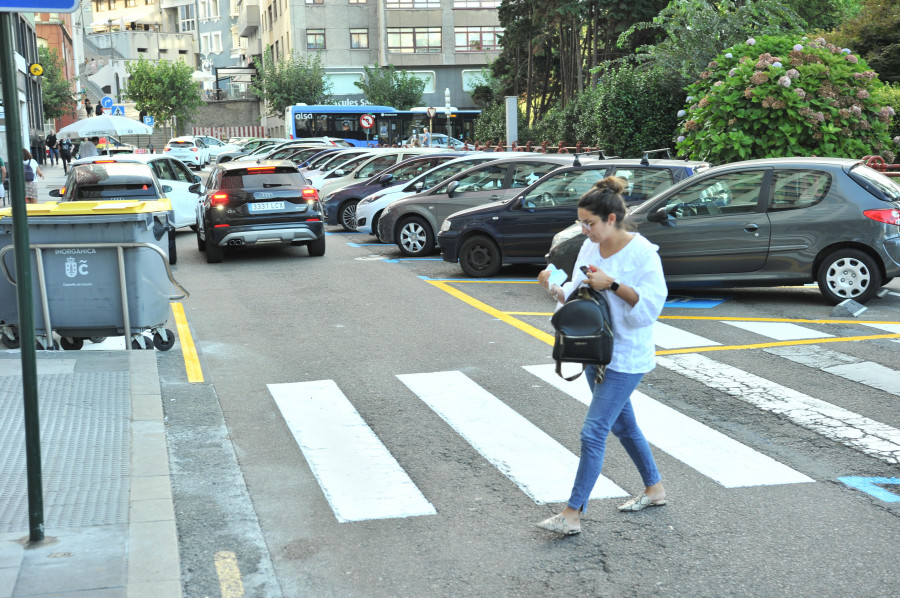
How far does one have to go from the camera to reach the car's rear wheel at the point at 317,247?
17266mm

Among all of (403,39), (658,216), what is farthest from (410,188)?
(403,39)

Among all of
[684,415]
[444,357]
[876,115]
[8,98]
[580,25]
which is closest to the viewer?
[8,98]

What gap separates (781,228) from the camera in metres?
11.7

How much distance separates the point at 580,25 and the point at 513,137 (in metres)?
6.81

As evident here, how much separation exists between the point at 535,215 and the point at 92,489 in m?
9.21

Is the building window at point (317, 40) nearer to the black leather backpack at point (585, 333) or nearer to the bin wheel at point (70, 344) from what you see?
the bin wheel at point (70, 344)

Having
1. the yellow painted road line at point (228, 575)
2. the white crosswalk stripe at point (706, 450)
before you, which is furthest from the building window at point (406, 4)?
the yellow painted road line at point (228, 575)

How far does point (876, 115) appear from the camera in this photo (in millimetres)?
18625

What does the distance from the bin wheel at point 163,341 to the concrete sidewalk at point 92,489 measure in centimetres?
99

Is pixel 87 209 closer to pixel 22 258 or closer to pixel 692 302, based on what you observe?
pixel 22 258

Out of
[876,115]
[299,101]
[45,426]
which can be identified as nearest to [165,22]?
[299,101]

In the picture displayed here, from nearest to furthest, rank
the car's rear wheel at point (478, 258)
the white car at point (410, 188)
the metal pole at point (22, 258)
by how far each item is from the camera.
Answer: the metal pole at point (22, 258) < the car's rear wheel at point (478, 258) < the white car at point (410, 188)

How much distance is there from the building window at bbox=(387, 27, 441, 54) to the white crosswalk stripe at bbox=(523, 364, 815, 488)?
70439 millimetres

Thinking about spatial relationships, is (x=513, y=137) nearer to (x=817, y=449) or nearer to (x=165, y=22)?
(x=817, y=449)
